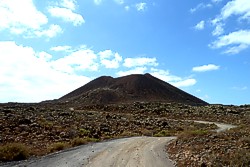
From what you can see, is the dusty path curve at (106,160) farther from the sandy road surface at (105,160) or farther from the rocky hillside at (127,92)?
the rocky hillside at (127,92)

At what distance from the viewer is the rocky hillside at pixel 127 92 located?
4764 inches

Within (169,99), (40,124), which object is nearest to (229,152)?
(40,124)

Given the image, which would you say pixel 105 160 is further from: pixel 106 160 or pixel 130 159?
pixel 130 159

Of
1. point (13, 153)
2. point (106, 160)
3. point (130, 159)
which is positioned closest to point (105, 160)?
point (106, 160)

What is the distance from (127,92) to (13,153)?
109m

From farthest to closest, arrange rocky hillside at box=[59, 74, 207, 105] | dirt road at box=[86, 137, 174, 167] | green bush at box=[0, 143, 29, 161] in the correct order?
rocky hillside at box=[59, 74, 207, 105]
green bush at box=[0, 143, 29, 161]
dirt road at box=[86, 137, 174, 167]

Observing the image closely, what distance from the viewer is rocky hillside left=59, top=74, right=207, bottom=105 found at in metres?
121

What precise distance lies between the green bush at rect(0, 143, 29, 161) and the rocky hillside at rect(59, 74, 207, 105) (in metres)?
89.1

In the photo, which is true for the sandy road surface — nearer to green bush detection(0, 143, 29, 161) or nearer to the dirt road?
the dirt road

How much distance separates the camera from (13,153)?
22812mm

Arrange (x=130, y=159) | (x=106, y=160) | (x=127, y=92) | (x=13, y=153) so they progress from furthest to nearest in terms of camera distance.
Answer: (x=127, y=92) → (x=13, y=153) → (x=130, y=159) → (x=106, y=160)

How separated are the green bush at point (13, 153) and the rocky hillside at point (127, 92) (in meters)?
89.1

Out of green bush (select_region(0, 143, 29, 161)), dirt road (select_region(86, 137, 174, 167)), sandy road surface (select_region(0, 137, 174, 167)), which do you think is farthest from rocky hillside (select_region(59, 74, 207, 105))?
sandy road surface (select_region(0, 137, 174, 167))

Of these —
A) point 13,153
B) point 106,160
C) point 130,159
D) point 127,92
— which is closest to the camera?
point 106,160
